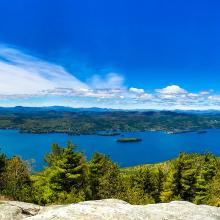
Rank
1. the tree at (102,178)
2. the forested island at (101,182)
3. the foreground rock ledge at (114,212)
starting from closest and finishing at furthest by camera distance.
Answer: the foreground rock ledge at (114,212) < the forested island at (101,182) < the tree at (102,178)

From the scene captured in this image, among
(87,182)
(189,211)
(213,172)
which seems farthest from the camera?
(213,172)

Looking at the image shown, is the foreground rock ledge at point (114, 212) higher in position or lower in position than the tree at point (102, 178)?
higher

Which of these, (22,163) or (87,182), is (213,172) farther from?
(22,163)

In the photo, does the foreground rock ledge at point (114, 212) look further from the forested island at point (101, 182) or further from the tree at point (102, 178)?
the tree at point (102, 178)

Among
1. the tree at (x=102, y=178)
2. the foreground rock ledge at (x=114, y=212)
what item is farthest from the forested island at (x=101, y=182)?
the foreground rock ledge at (x=114, y=212)

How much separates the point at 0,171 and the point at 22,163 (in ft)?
30.7

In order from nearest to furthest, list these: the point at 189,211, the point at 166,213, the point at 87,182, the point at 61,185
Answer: the point at 166,213, the point at 189,211, the point at 61,185, the point at 87,182

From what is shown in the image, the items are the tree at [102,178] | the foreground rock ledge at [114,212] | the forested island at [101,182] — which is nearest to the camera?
the foreground rock ledge at [114,212]

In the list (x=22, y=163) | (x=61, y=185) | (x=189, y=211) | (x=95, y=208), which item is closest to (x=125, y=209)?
(x=95, y=208)

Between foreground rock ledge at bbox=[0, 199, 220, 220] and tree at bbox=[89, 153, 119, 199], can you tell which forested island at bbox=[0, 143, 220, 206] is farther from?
foreground rock ledge at bbox=[0, 199, 220, 220]

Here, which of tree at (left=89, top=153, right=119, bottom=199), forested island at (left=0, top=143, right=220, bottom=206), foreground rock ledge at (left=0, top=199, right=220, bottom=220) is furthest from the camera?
tree at (left=89, top=153, right=119, bottom=199)

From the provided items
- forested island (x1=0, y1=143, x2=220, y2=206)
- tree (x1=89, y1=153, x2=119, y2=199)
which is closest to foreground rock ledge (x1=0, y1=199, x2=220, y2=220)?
forested island (x1=0, y1=143, x2=220, y2=206)

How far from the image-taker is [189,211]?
18219mm

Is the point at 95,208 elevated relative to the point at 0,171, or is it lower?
elevated
